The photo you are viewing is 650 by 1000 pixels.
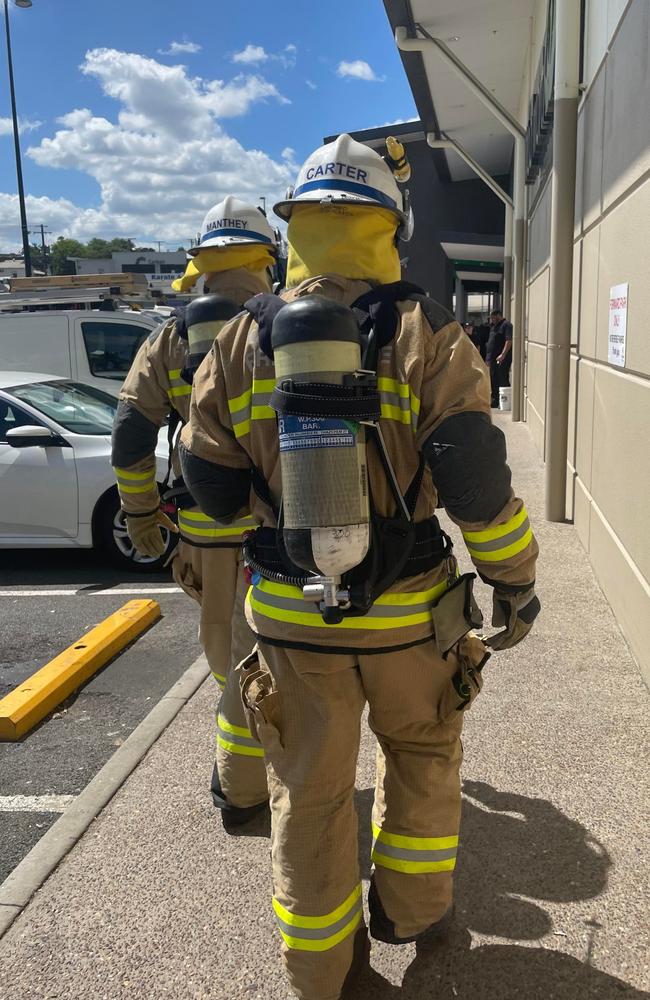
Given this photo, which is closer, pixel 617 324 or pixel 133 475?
pixel 133 475

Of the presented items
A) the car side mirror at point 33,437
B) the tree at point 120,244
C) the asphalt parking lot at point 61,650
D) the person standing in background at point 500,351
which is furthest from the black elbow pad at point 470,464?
the tree at point 120,244

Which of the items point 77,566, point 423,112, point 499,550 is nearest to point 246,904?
point 499,550

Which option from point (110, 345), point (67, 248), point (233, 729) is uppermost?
point (67, 248)

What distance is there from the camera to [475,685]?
6.89 feet

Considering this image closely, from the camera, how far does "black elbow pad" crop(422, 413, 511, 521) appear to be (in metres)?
1.93

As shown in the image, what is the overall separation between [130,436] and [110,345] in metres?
7.68

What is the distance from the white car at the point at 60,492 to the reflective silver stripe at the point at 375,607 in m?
4.49

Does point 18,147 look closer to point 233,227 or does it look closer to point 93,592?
point 93,592

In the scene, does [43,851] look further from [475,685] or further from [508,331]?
[508,331]

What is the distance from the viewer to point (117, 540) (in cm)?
666

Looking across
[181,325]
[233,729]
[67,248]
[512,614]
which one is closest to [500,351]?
[181,325]

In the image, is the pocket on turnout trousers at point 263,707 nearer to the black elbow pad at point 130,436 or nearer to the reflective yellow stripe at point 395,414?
the reflective yellow stripe at point 395,414

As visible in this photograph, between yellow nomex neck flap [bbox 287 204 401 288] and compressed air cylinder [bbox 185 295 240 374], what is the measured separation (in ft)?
2.87

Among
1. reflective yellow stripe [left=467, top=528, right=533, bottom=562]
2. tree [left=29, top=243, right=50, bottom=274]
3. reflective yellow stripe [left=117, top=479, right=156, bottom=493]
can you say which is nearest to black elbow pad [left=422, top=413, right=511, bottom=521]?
reflective yellow stripe [left=467, top=528, right=533, bottom=562]
